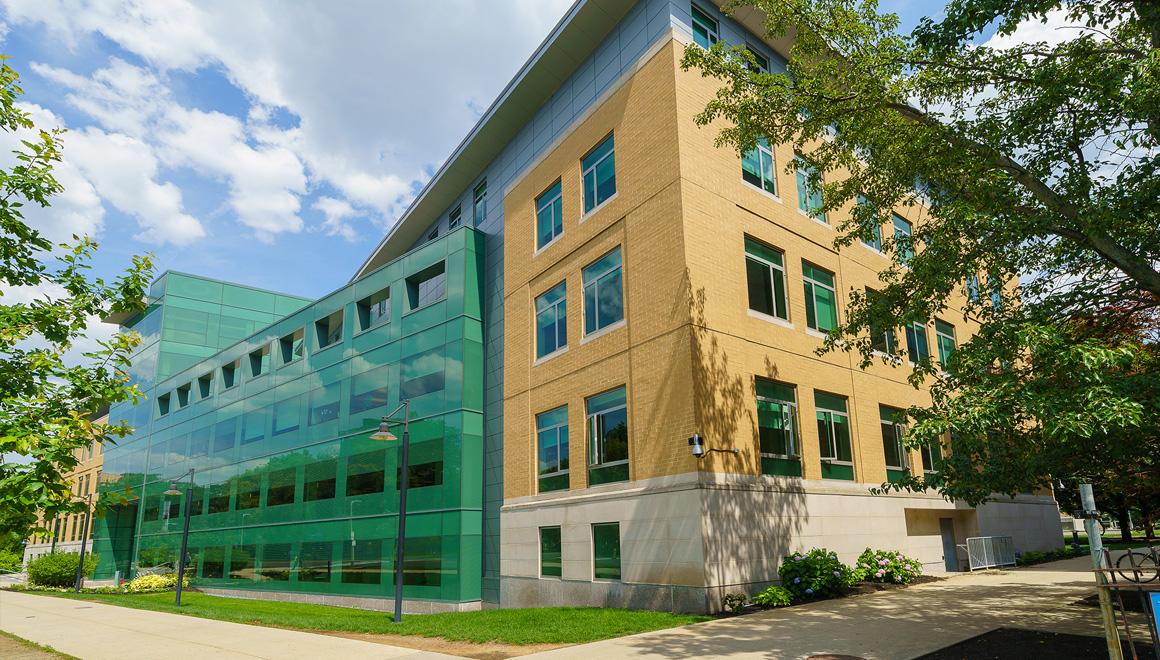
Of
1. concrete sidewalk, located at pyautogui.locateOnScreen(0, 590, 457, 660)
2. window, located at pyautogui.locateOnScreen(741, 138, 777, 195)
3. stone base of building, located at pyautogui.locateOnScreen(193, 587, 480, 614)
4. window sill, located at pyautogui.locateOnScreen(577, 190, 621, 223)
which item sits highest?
window, located at pyautogui.locateOnScreen(741, 138, 777, 195)

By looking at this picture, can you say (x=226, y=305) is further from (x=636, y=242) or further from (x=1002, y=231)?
(x=1002, y=231)

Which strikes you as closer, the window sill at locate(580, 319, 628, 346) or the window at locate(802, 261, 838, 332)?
the window sill at locate(580, 319, 628, 346)

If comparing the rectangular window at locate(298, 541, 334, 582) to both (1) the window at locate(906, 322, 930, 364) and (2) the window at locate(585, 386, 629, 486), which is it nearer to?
(2) the window at locate(585, 386, 629, 486)

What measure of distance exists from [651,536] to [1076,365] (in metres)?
10.1

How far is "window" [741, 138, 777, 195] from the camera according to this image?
20.9 meters

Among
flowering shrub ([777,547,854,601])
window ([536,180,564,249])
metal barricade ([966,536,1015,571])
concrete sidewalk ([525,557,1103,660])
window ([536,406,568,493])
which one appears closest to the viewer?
concrete sidewalk ([525,557,1103,660])

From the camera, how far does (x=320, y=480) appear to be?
31.2 m

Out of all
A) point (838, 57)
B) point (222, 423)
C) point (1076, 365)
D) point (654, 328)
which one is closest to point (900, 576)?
point (654, 328)

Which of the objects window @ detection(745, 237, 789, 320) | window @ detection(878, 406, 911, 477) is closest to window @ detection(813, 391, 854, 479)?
window @ detection(878, 406, 911, 477)

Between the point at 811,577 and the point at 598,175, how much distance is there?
13.0 meters

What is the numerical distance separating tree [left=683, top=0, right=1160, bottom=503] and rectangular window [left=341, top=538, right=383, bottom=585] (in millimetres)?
19718

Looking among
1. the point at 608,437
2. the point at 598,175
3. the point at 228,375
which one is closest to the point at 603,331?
the point at 608,437

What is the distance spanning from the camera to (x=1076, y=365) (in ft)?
33.4

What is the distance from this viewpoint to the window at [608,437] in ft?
63.3
